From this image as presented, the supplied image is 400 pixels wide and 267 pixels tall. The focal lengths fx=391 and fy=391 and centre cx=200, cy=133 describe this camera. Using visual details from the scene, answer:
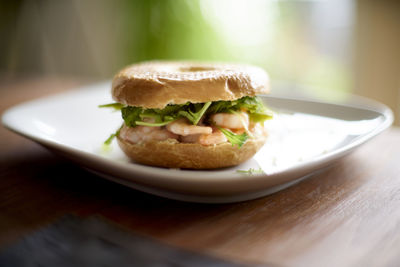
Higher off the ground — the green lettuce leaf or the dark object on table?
the green lettuce leaf

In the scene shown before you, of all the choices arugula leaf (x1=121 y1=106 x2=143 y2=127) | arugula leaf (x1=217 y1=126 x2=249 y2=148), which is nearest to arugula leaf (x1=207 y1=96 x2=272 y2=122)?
arugula leaf (x1=217 y1=126 x2=249 y2=148)

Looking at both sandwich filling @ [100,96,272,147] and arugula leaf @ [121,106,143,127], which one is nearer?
sandwich filling @ [100,96,272,147]

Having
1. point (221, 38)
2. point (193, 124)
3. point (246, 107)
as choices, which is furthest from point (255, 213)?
point (221, 38)

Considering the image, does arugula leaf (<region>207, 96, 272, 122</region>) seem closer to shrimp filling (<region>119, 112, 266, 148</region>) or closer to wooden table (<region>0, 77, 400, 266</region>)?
shrimp filling (<region>119, 112, 266, 148</region>)

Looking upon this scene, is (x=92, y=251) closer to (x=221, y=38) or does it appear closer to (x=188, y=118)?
(x=188, y=118)

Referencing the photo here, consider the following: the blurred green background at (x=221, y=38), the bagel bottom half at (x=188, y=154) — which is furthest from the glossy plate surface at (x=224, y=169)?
the blurred green background at (x=221, y=38)

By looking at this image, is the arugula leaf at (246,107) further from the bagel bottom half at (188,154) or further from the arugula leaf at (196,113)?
the bagel bottom half at (188,154)
